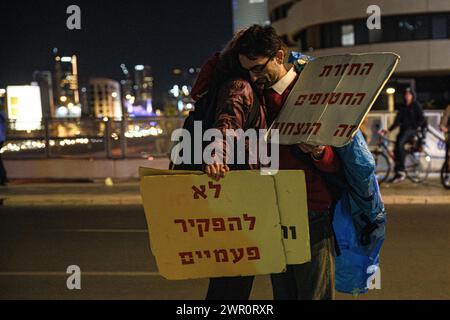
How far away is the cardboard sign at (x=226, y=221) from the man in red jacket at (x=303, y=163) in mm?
143

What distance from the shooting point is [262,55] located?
8.97 ft

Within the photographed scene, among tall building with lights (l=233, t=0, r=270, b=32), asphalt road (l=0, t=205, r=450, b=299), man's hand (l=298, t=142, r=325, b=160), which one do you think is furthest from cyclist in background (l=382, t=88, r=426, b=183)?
tall building with lights (l=233, t=0, r=270, b=32)

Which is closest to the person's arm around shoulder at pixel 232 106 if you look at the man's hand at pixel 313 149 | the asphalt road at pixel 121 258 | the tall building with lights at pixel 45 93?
the man's hand at pixel 313 149

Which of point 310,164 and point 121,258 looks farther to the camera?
point 121,258

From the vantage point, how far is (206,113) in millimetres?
2898

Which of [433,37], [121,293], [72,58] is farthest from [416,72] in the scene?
[72,58]

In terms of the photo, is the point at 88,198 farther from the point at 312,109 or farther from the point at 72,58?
the point at 72,58

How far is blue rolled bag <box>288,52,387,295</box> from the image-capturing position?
2785 mm

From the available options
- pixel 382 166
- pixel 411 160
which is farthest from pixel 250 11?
pixel 411 160

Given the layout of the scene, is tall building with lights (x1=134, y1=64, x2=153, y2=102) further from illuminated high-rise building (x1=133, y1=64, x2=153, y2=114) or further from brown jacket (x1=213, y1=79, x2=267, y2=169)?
brown jacket (x1=213, y1=79, x2=267, y2=169)

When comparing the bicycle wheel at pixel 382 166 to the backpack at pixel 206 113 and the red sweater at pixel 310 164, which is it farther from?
the backpack at pixel 206 113

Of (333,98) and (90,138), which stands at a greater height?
(333,98)

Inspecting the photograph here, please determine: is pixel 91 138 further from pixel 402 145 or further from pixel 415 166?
pixel 415 166

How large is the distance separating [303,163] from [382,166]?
10297mm
